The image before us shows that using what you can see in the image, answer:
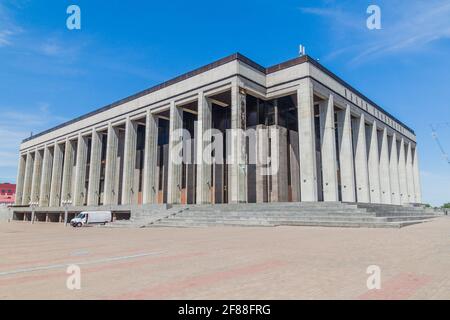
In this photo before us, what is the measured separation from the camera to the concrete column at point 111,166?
4822 cm

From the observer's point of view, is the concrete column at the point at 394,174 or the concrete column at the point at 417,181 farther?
the concrete column at the point at 417,181

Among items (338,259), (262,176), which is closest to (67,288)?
(338,259)

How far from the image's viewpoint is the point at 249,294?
16.0 ft

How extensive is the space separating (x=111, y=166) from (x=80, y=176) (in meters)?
9.13

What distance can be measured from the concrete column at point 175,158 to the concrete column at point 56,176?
110 feet

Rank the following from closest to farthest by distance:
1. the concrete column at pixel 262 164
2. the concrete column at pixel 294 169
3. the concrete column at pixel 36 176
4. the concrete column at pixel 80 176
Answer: the concrete column at pixel 262 164 < the concrete column at pixel 294 169 < the concrete column at pixel 80 176 < the concrete column at pixel 36 176

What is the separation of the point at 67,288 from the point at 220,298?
8.87ft

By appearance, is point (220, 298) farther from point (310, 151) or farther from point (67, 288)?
point (310, 151)

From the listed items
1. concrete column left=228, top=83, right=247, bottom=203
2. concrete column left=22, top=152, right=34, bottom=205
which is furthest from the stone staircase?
concrete column left=22, top=152, right=34, bottom=205

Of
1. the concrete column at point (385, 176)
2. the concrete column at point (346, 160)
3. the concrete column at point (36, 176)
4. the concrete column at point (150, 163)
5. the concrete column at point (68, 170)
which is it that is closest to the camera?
the concrete column at point (346, 160)

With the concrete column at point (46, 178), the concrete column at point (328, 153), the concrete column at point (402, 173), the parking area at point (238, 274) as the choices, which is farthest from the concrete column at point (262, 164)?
the concrete column at point (46, 178)
